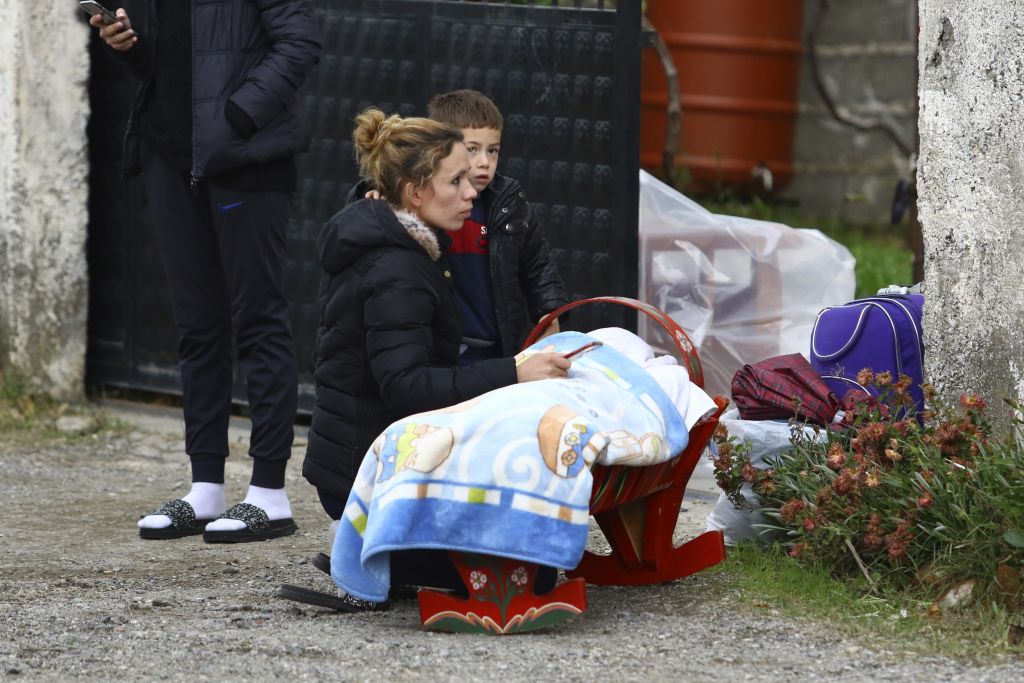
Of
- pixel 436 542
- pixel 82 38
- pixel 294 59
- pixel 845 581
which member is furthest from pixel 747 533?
pixel 82 38

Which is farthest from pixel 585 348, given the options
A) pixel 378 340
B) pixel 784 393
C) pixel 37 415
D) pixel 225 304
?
pixel 37 415

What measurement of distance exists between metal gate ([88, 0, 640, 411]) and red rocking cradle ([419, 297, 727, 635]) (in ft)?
4.43

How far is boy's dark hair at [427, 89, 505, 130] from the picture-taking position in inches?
159

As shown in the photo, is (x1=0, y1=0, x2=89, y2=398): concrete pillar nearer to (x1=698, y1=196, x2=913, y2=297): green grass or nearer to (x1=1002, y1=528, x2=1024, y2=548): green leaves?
(x1=698, y1=196, x2=913, y2=297): green grass

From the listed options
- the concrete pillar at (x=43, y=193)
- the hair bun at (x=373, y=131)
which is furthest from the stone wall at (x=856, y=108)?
the hair bun at (x=373, y=131)

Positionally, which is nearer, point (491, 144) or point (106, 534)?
point (491, 144)

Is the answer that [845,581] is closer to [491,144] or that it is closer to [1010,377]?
[1010,377]

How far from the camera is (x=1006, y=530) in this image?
3375 mm

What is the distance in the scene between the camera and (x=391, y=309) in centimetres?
347

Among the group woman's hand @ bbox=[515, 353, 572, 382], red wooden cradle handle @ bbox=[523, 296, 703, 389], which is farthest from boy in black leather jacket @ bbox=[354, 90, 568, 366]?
woman's hand @ bbox=[515, 353, 572, 382]

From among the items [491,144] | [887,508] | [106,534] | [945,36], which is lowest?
[106,534]

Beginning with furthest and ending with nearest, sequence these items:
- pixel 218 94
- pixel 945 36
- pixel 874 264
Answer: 1. pixel 874 264
2. pixel 218 94
3. pixel 945 36

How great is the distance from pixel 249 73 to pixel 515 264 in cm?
91

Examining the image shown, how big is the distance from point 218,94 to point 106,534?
1.27 meters
